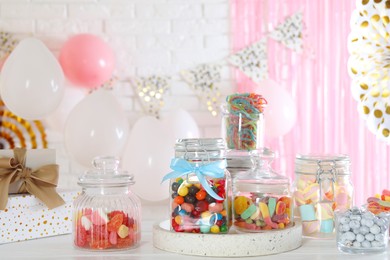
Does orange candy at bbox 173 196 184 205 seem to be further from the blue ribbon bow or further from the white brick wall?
the white brick wall

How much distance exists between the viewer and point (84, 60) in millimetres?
3516

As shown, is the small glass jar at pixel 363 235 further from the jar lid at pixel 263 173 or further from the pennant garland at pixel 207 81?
the pennant garland at pixel 207 81

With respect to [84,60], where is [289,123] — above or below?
below

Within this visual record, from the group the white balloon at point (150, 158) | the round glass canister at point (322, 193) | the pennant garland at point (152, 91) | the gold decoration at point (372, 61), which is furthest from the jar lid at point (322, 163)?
the pennant garland at point (152, 91)

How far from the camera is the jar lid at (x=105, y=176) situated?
5.15 feet

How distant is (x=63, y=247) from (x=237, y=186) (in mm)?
465

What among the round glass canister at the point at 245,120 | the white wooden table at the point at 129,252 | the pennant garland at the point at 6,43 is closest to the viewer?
the white wooden table at the point at 129,252

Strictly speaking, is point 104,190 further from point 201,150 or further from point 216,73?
point 216,73

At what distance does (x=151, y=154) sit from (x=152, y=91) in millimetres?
720

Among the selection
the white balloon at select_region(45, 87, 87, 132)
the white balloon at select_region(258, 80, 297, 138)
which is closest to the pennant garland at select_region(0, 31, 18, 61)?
the white balloon at select_region(45, 87, 87, 132)

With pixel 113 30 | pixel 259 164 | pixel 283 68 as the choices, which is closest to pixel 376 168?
pixel 283 68

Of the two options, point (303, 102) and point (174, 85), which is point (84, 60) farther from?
point (303, 102)

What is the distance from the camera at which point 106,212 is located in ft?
5.03

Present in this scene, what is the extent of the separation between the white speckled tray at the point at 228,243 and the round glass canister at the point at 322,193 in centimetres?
17
